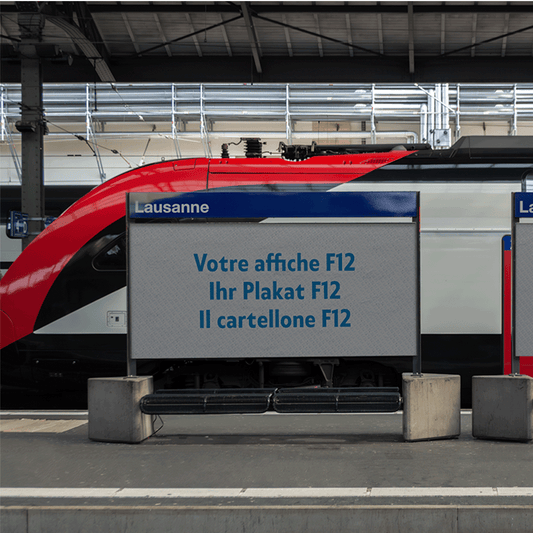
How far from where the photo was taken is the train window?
7.19 m

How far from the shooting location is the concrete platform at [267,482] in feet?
11.7

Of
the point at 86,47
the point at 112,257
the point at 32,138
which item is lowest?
the point at 112,257

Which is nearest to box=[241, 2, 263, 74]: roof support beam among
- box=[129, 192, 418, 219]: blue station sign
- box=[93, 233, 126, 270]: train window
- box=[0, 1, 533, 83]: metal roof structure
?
box=[0, 1, 533, 83]: metal roof structure

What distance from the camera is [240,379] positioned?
279 inches

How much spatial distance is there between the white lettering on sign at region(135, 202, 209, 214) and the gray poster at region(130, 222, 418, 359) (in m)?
0.13

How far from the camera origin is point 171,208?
5.48 m

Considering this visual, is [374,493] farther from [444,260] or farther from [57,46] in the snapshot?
[57,46]

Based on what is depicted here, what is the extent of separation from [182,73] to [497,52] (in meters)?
6.96

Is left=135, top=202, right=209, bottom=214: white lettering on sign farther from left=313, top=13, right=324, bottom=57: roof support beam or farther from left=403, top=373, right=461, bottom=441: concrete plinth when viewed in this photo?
left=313, top=13, right=324, bottom=57: roof support beam

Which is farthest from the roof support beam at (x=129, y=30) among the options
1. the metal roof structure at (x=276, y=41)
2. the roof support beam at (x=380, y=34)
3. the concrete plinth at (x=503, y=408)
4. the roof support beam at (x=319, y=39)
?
the concrete plinth at (x=503, y=408)

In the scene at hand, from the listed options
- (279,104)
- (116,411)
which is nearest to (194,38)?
(279,104)

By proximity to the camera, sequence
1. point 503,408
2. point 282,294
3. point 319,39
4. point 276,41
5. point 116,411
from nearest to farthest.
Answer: point 503,408 → point 116,411 → point 282,294 → point 319,39 → point 276,41

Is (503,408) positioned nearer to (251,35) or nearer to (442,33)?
(251,35)

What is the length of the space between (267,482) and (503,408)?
7.34ft
